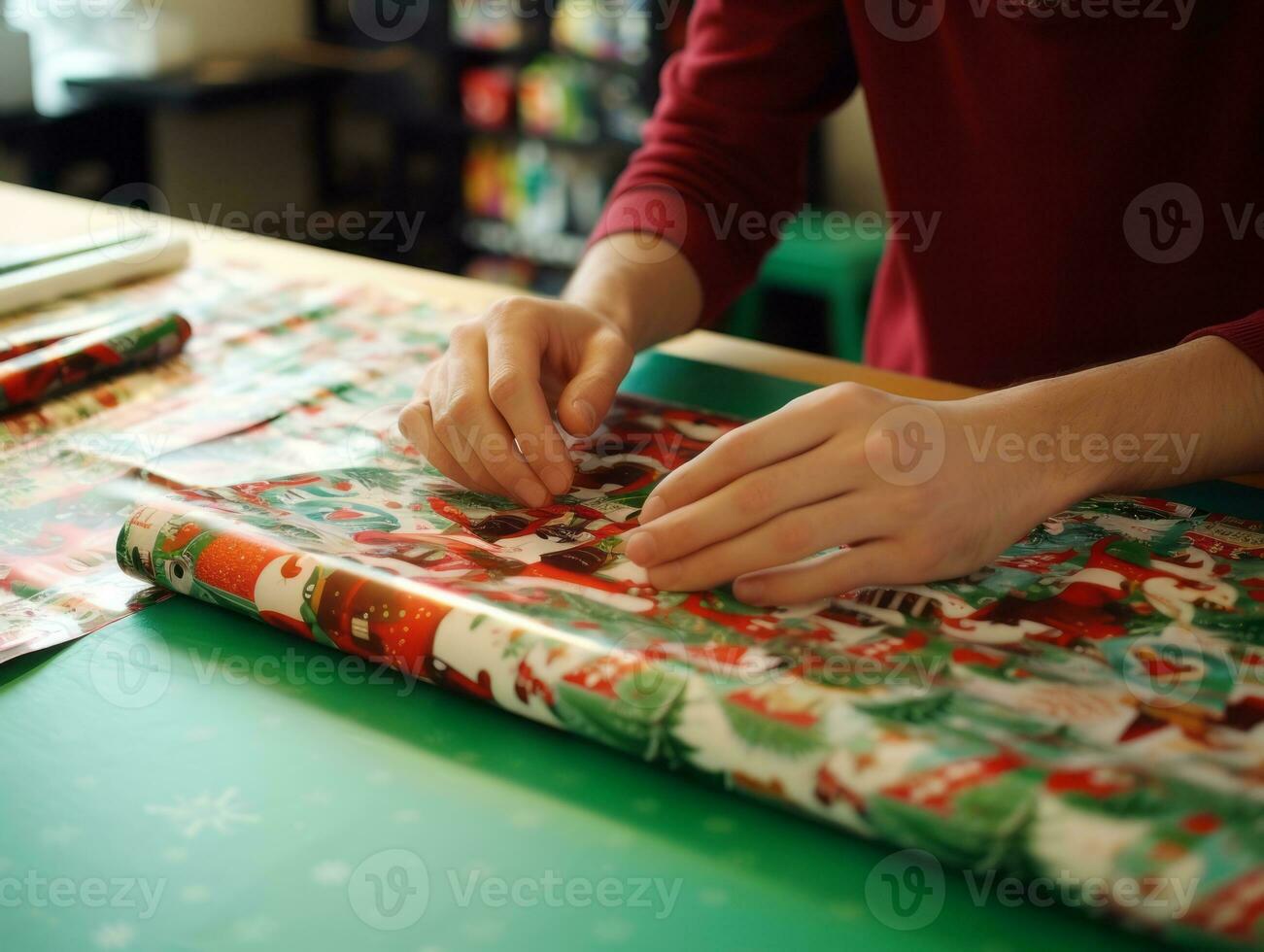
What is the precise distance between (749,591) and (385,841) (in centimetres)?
21

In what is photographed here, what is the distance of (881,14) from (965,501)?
23.7 inches

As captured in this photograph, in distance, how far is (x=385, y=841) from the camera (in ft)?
1.57

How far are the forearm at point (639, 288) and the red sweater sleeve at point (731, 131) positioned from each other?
0.02m

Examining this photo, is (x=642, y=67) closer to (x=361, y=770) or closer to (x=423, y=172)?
(x=423, y=172)

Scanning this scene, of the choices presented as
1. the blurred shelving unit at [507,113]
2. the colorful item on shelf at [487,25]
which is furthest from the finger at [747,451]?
the colorful item on shelf at [487,25]

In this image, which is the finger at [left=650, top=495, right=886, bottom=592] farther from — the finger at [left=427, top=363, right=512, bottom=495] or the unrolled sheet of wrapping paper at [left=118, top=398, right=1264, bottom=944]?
the finger at [left=427, top=363, right=512, bottom=495]

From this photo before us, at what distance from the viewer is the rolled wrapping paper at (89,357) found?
871mm

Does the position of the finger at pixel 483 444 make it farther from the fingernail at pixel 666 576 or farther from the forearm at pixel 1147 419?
the forearm at pixel 1147 419

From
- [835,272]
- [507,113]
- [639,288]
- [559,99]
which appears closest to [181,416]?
[639,288]

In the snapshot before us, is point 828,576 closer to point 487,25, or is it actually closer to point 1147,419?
point 1147,419

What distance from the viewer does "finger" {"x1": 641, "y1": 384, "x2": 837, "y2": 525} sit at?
616 mm

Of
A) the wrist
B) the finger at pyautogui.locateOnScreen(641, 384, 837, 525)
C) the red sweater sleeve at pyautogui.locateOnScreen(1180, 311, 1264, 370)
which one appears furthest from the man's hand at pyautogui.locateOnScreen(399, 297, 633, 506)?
the red sweater sleeve at pyautogui.locateOnScreen(1180, 311, 1264, 370)

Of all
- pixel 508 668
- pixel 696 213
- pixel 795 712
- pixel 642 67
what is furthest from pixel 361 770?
pixel 642 67

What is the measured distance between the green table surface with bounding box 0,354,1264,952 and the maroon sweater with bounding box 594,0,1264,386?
1.90 ft
